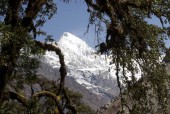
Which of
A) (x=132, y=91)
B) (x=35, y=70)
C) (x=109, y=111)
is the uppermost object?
(x=109, y=111)

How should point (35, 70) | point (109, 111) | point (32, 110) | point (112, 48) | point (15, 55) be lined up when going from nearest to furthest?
point (15, 55)
point (32, 110)
point (112, 48)
point (35, 70)
point (109, 111)

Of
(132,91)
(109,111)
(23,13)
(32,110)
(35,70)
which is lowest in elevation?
(32,110)

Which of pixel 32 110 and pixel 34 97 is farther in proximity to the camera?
pixel 34 97

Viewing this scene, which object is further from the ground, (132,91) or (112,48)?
(112,48)

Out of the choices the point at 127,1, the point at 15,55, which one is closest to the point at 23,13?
the point at 15,55

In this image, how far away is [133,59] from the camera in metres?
16.4

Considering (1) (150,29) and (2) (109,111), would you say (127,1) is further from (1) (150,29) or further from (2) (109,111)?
(2) (109,111)

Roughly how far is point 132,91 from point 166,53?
2189mm

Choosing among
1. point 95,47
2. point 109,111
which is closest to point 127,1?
point 95,47

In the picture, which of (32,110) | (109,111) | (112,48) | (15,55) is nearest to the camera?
(15,55)

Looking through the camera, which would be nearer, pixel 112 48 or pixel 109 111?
pixel 112 48

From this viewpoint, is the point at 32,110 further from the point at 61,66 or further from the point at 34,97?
the point at 61,66

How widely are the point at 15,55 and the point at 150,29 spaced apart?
219 inches

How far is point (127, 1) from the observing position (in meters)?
15.2
